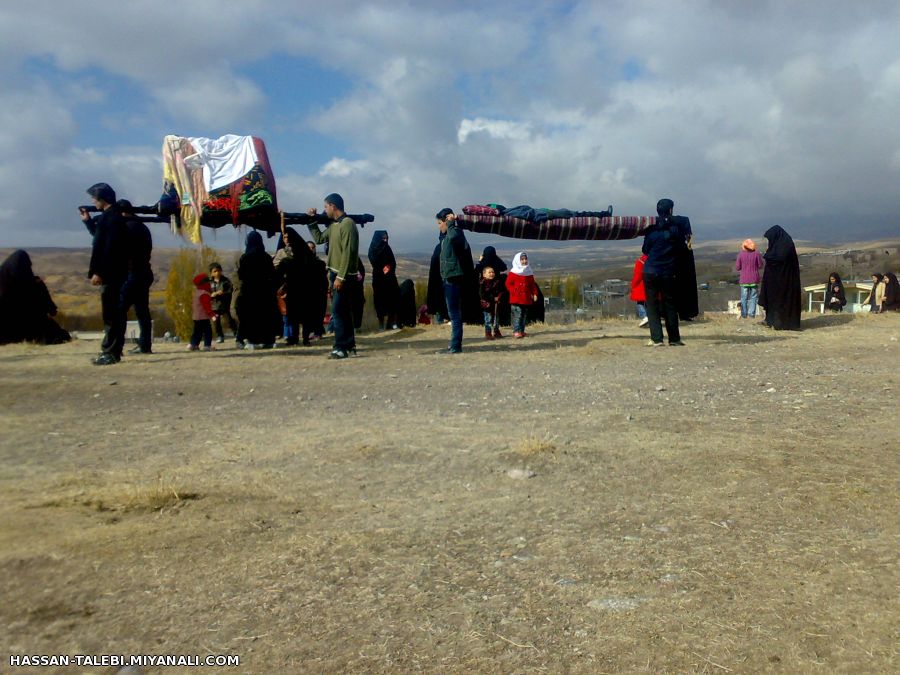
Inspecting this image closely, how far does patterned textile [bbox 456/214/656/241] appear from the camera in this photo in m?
14.0

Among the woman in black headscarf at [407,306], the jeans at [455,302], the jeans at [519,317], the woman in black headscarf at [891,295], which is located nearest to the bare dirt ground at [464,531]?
the jeans at [455,302]

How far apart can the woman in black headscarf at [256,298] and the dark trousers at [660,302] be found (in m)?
5.39

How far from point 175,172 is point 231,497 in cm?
743

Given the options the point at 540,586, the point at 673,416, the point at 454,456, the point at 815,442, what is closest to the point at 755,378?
the point at 673,416

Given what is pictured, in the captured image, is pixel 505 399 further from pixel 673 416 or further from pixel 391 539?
pixel 391 539

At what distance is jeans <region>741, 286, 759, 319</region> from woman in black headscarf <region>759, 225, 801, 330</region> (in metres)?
3.17

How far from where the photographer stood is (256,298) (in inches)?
490

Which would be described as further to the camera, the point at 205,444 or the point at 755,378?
the point at 755,378

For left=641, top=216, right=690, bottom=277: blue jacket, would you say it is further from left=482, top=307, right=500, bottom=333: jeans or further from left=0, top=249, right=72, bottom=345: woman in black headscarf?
left=0, top=249, right=72, bottom=345: woman in black headscarf

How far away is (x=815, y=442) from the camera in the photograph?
5.34 meters

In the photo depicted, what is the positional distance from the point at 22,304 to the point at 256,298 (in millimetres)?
5080

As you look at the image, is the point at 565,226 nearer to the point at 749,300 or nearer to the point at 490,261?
the point at 490,261

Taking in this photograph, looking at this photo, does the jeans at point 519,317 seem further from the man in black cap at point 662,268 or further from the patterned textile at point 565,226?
the man in black cap at point 662,268

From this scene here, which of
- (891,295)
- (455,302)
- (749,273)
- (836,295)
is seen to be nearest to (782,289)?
(749,273)
